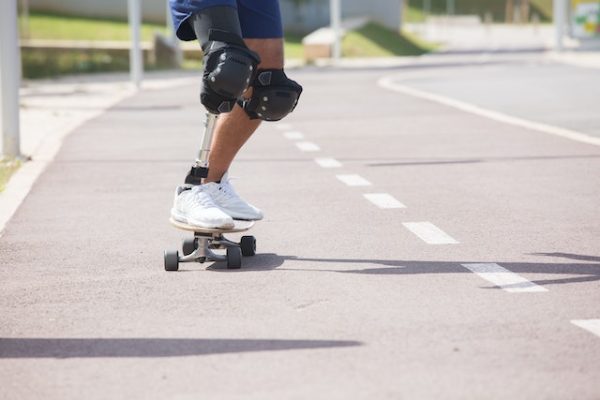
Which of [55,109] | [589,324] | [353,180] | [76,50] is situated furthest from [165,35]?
[589,324]

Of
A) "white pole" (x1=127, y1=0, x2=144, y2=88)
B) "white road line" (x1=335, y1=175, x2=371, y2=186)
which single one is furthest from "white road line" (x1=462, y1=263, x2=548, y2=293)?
"white pole" (x1=127, y1=0, x2=144, y2=88)

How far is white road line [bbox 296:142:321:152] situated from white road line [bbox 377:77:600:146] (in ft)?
7.77

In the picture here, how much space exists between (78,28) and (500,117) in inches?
1987

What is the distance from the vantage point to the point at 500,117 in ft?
56.7

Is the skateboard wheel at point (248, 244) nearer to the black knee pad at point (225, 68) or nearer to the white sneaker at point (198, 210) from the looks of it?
the white sneaker at point (198, 210)

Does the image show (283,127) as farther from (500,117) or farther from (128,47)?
(128,47)

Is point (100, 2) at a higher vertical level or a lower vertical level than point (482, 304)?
lower

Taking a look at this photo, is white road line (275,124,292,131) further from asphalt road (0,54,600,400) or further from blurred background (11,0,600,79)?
blurred background (11,0,600,79)

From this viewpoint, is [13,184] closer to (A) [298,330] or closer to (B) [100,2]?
(A) [298,330]

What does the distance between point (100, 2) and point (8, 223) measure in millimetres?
66476

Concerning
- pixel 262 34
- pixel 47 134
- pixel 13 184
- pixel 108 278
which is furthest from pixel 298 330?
pixel 47 134

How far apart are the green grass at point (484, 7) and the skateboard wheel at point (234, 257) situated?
125589mm

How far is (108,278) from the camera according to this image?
20.7ft

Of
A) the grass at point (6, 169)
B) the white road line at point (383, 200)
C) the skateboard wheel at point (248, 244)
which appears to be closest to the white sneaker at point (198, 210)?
the skateboard wheel at point (248, 244)
